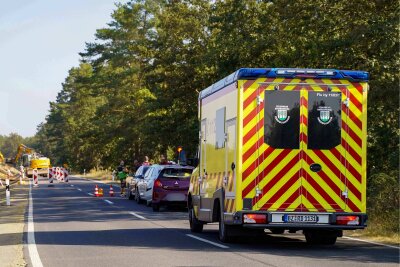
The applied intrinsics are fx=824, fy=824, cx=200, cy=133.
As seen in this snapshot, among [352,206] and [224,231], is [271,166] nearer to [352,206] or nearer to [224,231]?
[352,206]

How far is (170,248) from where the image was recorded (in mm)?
15445

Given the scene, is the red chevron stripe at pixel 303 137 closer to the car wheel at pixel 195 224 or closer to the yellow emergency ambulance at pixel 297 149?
A: the yellow emergency ambulance at pixel 297 149

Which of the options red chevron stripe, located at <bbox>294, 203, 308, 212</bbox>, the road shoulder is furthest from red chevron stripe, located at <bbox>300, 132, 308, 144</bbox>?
the road shoulder

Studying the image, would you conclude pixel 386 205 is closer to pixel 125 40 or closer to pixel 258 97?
pixel 258 97

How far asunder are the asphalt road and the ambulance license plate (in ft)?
1.87

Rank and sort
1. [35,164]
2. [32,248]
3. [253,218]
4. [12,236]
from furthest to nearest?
1. [35,164]
2. [12,236]
3. [32,248]
4. [253,218]

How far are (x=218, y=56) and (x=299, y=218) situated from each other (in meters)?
22.1

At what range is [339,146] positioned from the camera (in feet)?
49.9

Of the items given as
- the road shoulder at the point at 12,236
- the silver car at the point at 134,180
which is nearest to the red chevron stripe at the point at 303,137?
the road shoulder at the point at 12,236

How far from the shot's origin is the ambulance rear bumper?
14.8 metres

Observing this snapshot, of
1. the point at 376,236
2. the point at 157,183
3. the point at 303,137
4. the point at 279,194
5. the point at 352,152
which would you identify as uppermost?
→ the point at 303,137

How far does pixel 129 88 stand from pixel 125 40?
4.61 meters

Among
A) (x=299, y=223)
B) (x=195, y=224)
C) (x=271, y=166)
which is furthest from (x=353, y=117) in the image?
(x=195, y=224)

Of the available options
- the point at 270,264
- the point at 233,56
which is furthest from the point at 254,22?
the point at 270,264
